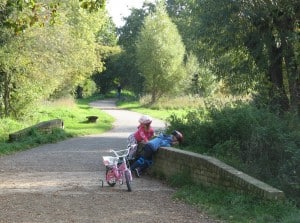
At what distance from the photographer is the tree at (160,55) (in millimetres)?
46688

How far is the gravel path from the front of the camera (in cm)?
744

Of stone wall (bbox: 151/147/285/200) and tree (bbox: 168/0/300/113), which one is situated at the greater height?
tree (bbox: 168/0/300/113)

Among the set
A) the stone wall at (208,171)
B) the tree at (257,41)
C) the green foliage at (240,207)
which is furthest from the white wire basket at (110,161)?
the tree at (257,41)

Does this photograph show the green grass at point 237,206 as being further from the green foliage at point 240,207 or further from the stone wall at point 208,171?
the stone wall at point 208,171

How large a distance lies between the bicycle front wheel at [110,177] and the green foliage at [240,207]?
1.84 metres

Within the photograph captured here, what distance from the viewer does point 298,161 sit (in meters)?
9.00

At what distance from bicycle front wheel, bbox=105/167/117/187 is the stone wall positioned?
4.85ft

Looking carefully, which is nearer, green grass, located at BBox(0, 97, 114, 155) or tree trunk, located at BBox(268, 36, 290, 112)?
tree trunk, located at BBox(268, 36, 290, 112)

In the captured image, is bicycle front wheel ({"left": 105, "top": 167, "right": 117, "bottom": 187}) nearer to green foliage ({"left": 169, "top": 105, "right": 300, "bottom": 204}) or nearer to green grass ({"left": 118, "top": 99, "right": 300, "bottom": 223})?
green grass ({"left": 118, "top": 99, "right": 300, "bottom": 223})

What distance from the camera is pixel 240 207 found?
7.54 meters

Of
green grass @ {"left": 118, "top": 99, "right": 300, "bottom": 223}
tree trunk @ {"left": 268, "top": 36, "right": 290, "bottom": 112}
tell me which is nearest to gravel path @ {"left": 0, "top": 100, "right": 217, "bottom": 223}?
green grass @ {"left": 118, "top": 99, "right": 300, "bottom": 223}

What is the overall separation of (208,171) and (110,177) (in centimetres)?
230

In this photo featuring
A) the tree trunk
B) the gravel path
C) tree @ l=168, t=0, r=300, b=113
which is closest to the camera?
the gravel path

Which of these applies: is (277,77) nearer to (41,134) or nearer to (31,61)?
(41,134)
